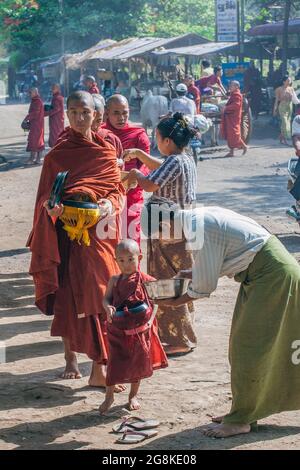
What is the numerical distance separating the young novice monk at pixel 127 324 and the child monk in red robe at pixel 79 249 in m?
0.49

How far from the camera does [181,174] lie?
647cm

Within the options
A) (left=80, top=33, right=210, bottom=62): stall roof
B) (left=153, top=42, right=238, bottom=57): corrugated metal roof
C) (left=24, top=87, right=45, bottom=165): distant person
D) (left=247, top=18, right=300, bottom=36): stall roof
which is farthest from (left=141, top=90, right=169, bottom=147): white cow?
(left=80, top=33, right=210, bottom=62): stall roof

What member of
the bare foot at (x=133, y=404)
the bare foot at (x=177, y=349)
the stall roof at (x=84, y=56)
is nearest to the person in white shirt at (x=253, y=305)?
the bare foot at (x=133, y=404)

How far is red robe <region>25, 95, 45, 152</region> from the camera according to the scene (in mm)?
20047

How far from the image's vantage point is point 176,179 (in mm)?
6480

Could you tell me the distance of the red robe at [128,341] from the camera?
18.1ft

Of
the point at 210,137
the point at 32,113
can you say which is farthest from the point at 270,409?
the point at 210,137

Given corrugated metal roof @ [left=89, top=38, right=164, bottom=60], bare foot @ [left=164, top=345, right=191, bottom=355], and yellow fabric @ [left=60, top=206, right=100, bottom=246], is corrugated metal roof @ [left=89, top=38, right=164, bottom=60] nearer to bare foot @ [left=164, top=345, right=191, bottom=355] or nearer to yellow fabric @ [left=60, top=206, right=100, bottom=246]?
bare foot @ [left=164, top=345, right=191, bottom=355]

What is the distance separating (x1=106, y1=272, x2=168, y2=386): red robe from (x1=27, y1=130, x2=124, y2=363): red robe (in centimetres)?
51

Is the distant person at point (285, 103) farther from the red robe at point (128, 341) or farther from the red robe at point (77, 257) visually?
the red robe at point (128, 341)

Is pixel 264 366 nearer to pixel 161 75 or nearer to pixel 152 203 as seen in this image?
pixel 152 203

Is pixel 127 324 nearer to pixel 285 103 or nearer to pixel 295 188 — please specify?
pixel 295 188

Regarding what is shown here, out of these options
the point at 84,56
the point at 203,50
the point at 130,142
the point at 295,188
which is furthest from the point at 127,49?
the point at 130,142
